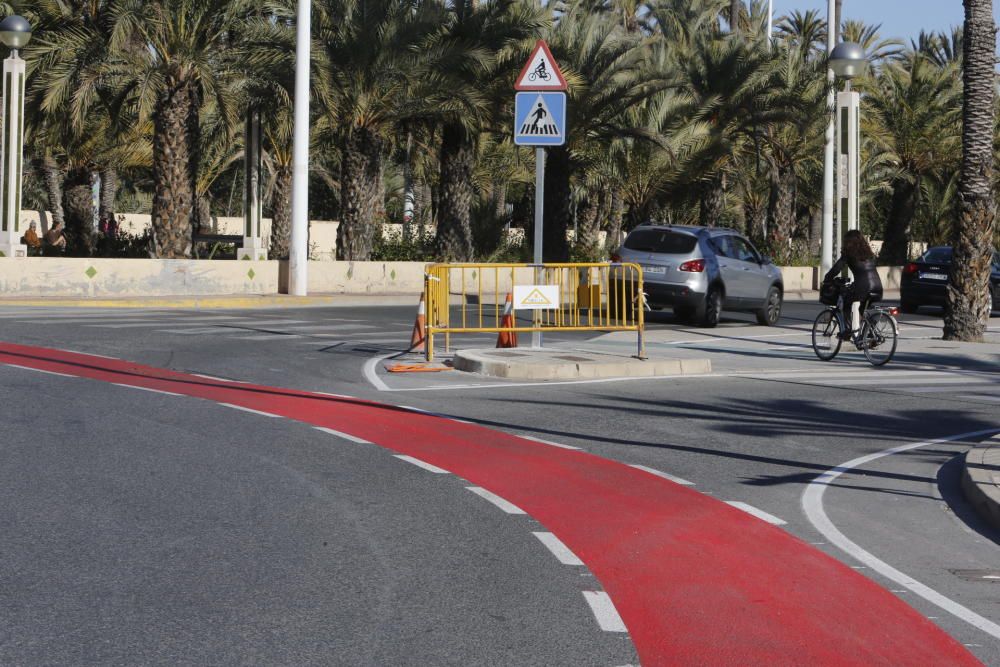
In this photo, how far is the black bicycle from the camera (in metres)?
17.8

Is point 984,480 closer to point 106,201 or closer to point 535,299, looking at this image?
point 535,299

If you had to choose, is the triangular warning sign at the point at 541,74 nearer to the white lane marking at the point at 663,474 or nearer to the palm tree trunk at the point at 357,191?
the white lane marking at the point at 663,474

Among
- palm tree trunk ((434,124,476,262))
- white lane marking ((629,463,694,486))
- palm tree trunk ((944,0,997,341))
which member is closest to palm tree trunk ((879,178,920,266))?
palm tree trunk ((434,124,476,262))

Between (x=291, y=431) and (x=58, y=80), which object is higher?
(x=58, y=80)

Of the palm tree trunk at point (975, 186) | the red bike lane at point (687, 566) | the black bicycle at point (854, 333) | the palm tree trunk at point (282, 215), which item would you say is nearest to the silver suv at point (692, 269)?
the palm tree trunk at point (975, 186)

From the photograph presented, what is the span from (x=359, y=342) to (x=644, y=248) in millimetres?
6690

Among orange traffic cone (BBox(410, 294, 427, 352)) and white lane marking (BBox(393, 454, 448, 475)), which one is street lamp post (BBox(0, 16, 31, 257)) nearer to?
orange traffic cone (BBox(410, 294, 427, 352))

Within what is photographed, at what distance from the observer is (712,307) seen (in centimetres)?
2414

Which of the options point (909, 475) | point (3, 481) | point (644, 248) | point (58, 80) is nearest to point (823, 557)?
point (909, 475)

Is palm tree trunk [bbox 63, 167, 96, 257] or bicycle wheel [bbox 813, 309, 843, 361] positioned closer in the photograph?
bicycle wheel [bbox 813, 309, 843, 361]

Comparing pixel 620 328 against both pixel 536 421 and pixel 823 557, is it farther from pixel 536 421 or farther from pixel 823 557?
pixel 823 557

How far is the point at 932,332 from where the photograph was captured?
24469 mm

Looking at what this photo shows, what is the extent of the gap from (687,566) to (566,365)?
8825 mm

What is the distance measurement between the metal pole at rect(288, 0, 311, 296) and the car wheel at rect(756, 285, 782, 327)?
9.78 m
